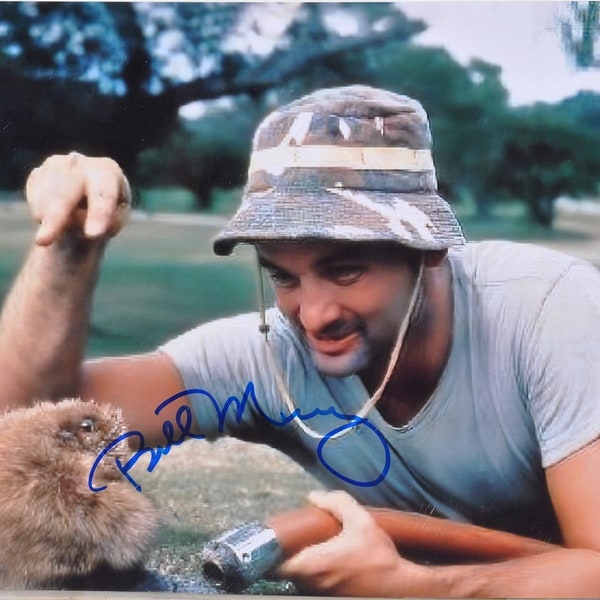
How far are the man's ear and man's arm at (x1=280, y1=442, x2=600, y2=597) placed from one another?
0.72 meters

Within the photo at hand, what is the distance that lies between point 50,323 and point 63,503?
1.87 ft

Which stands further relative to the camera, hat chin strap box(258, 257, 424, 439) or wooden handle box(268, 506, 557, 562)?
wooden handle box(268, 506, 557, 562)

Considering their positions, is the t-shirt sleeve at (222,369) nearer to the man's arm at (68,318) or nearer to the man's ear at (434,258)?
the man's arm at (68,318)

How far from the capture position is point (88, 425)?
10.6ft

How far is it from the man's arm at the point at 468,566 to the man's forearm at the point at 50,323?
94 centimetres

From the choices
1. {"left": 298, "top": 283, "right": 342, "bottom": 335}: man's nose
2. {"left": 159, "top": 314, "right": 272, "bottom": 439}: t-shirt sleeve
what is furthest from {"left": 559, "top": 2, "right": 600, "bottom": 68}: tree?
{"left": 159, "top": 314, "right": 272, "bottom": 439}: t-shirt sleeve

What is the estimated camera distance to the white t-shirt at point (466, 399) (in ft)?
9.96

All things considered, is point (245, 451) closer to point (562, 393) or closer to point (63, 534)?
point (63, 534)

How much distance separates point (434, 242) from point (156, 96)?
3.43 ft

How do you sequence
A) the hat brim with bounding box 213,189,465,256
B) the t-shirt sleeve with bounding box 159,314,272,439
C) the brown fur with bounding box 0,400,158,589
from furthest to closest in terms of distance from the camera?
1. the t-shirt sleeve with bounding box 159,314,272,439
2. the brown fur with bounding box 0,400,158,589
3. the hat brim with bounding box 213,189,465,256

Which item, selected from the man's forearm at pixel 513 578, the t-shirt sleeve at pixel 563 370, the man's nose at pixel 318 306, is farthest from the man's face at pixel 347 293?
the man's forearm at pixel 513 578

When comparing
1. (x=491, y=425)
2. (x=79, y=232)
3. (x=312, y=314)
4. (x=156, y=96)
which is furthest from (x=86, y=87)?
(x=491, y=425)

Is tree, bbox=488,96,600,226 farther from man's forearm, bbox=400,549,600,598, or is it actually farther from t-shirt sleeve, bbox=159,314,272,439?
man's forearm, bbox=400,549,600,598
